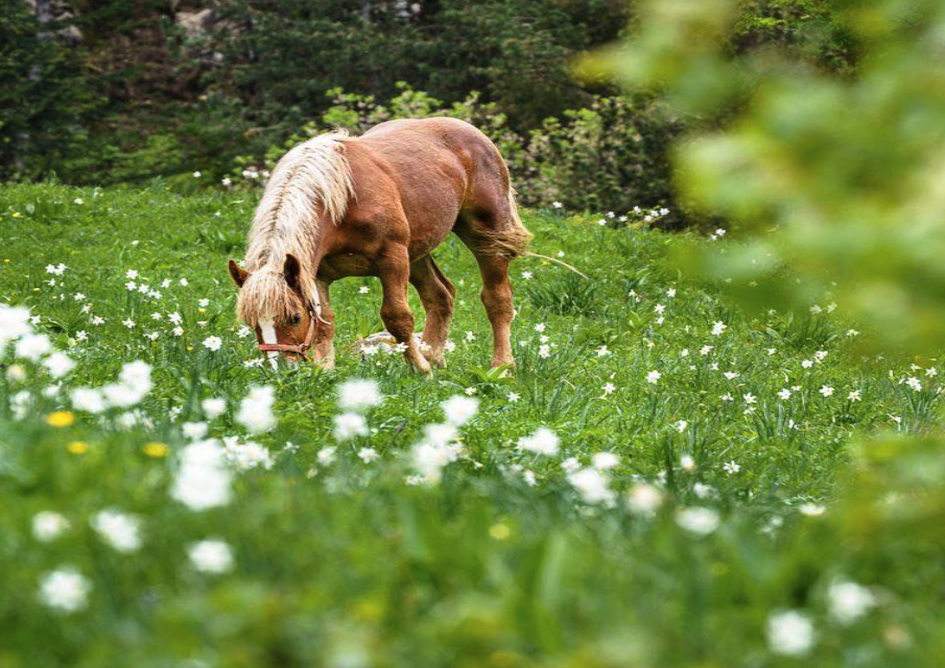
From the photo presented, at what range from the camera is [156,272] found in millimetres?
11117

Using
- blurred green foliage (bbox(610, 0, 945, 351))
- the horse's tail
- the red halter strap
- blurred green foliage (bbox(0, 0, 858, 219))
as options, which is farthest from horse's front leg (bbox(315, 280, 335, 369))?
blurred green foliage (bbox(0, 0, 858, 219))

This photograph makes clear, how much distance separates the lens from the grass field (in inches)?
83.0

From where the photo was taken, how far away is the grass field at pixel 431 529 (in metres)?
2.11

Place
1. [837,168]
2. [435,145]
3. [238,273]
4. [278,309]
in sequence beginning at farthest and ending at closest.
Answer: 1. [435,145]
2. [238,273]
3. [278,309]
4. [837,168]

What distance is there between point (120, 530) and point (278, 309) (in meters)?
4.00

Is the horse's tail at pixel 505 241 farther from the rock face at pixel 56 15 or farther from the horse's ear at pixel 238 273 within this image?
the rock face at pixel 56 15

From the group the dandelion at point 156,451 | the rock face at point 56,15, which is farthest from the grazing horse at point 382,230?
the rock face at point 56,15

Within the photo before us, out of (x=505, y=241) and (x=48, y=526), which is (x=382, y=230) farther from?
(x=48, y=526)

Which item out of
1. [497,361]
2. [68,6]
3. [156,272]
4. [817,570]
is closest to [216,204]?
[156,272]

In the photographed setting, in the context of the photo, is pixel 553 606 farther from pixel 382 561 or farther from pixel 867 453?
pixel 867 453

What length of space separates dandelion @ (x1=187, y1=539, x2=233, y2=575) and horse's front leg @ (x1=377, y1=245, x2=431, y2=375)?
5028mm

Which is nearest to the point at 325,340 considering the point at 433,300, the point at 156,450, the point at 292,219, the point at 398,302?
the point at 398,302

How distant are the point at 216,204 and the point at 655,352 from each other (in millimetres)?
7056

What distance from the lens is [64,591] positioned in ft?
6.82
